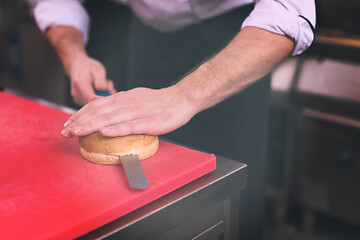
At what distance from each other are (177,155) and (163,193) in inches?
4.3

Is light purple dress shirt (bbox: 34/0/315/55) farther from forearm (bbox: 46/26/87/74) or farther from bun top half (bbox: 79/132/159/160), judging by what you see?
bun top half (bbox: 79/132/159/160)

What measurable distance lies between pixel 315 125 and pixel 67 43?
3.59 ft

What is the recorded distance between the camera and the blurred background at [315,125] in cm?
170

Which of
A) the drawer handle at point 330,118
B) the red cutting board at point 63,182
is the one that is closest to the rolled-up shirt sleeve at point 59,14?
the red cutting board at point 63,182

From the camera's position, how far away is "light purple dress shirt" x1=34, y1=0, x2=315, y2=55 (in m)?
0.84

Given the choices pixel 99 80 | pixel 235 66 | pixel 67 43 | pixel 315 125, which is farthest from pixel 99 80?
pixel 315 125

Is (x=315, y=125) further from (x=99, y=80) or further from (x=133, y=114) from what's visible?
(x=133, y=114)

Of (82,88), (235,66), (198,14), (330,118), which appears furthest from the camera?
(330,118)

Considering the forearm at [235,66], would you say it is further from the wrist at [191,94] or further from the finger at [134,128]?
the finger at [134,128]

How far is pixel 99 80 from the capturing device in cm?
102

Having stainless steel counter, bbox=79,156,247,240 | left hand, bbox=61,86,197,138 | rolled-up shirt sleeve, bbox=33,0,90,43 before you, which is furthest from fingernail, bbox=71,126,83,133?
rolled-up shirt sleeve, bbox=33,0,90,43

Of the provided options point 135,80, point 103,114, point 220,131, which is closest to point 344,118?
point 220,131

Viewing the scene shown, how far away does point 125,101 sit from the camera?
74 cm

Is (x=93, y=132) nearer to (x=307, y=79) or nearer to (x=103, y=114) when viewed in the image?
(x=103, y=114)
